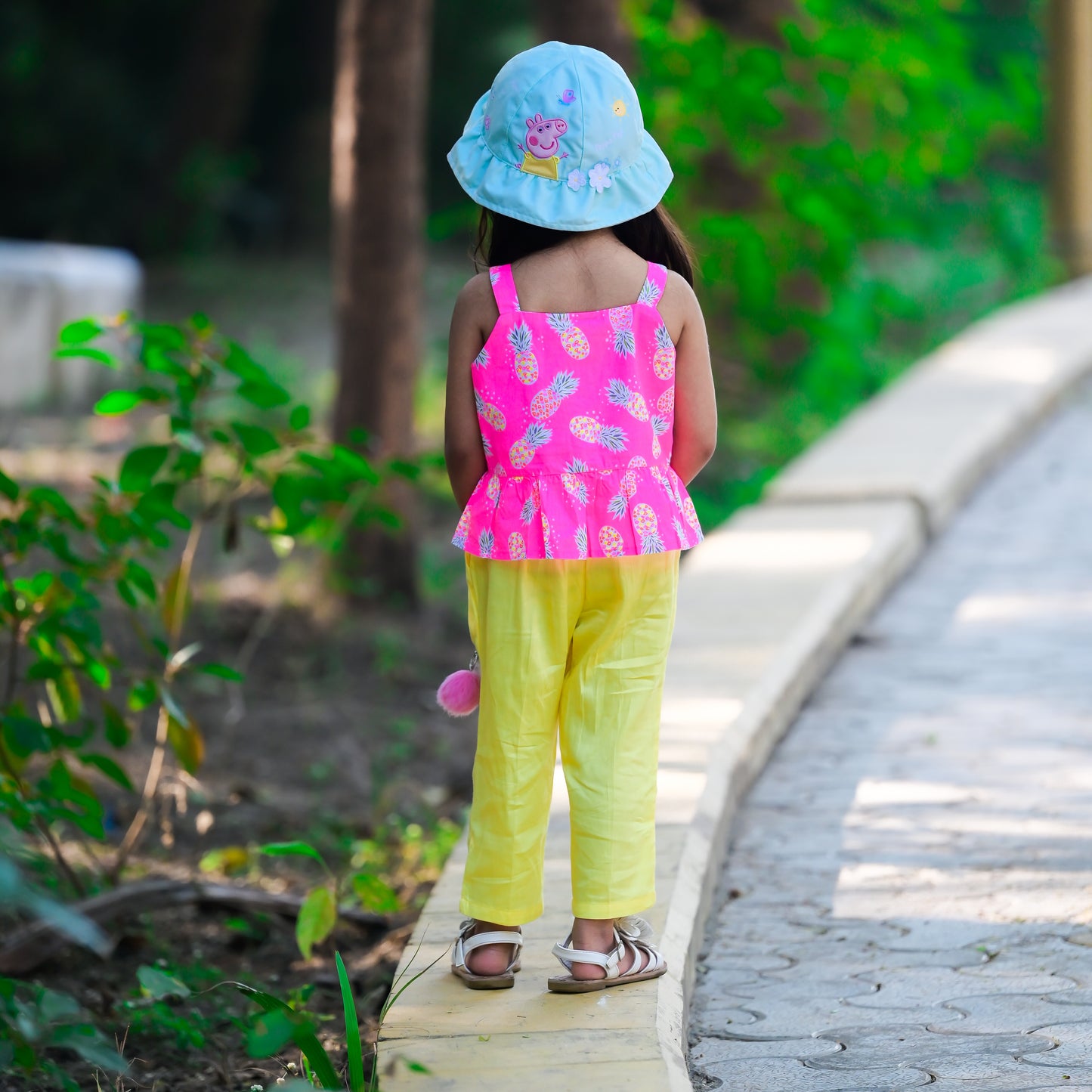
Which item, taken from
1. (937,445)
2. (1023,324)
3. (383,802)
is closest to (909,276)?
(1023,324)

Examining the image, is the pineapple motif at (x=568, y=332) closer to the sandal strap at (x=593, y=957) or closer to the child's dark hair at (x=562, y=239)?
the child's dark hair at (x=562, y=239)

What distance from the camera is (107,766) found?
10.2 feet

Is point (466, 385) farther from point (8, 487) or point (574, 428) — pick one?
point (8, 487)

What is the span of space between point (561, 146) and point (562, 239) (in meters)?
0.15

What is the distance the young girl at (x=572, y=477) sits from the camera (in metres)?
2.40

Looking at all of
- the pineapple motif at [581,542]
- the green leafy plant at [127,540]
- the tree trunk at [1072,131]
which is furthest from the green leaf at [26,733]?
the tree trunk at [1072,131]

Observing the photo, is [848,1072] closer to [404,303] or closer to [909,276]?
[404,303]

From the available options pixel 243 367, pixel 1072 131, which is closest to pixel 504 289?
pixel 243 367

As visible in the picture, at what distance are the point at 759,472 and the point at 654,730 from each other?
18.8ft

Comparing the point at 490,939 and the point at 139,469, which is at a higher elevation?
the point at 139,469

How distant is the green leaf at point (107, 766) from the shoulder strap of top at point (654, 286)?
1.48 m

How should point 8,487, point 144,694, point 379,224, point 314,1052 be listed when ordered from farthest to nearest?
point 379,224, point 144,694, point 8,487, point 314,1052

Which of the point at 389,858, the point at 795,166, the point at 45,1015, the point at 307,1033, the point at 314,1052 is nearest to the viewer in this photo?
the point at 45,1015

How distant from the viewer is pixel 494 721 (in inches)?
99.8
